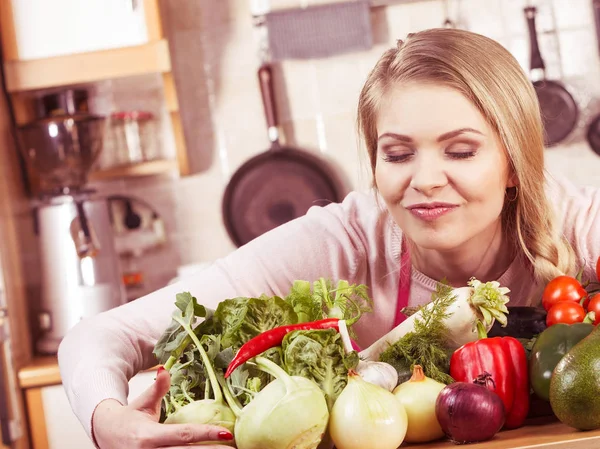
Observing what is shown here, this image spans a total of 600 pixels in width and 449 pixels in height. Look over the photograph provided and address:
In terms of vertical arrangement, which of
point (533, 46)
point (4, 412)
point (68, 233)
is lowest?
point (4, 412)

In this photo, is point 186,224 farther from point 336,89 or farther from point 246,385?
point 246,385

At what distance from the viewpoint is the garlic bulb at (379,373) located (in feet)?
3.38

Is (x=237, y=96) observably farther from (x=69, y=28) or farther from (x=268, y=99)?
(x=69, y=28)

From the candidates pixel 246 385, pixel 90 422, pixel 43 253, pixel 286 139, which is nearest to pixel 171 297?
pixel 90 422

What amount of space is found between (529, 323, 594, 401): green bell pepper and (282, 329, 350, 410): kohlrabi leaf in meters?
0.22

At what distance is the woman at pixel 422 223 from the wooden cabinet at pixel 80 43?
51.5 inches

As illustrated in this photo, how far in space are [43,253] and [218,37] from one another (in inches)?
36.7

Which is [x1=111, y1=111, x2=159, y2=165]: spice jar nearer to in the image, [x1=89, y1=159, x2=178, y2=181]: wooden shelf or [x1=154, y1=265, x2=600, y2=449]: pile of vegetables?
[x1=89, y1=159, x2=178, y2=181]: wooden shelf

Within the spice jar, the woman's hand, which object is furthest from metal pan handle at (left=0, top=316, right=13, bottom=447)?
the woman's hand

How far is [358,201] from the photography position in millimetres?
1658

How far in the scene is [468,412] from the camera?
960mm

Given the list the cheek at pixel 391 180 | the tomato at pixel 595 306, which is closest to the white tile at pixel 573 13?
the cheek at pixel 391 180

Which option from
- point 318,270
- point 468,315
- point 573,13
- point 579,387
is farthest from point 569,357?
point 573,13

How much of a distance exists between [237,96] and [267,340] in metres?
2.09
